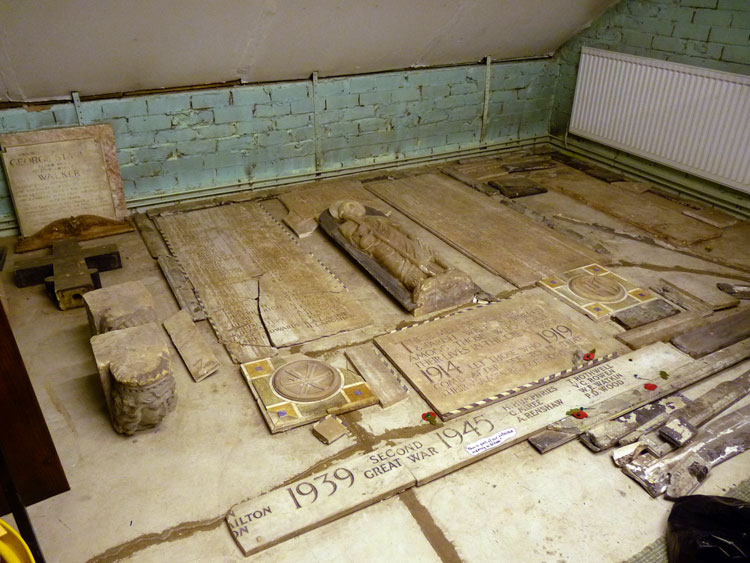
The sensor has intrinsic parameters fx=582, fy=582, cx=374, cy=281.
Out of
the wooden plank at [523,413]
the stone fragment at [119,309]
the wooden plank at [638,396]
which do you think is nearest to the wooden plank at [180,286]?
the stone fragment at [119,309]

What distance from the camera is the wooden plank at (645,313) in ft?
13.6

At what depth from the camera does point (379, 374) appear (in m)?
3.65

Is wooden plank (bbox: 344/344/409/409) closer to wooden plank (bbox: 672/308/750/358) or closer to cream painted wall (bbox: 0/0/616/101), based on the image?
wooden plank (bbox: 672/308/750/358)

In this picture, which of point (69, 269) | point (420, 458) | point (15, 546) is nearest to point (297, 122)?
point (69, 269)

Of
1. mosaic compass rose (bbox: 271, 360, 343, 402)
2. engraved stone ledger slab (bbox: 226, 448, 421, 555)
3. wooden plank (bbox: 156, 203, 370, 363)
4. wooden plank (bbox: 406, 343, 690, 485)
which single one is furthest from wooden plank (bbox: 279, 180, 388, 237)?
engraved stone ledger slab (bbox: 226, 448, 421, 555)

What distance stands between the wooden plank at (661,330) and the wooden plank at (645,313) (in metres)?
0.03

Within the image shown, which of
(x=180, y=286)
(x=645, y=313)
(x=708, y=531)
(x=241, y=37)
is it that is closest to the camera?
(x=708, y=531)

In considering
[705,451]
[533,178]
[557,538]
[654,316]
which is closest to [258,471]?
[557,538]

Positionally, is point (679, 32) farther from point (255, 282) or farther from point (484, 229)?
point (255, 282)

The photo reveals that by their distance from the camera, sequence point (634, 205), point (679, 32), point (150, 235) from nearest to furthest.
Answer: point (150, 235) → point (679, 32) → point (634, 205)

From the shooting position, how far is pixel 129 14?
455 cm

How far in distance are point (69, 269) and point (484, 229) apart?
3.58m

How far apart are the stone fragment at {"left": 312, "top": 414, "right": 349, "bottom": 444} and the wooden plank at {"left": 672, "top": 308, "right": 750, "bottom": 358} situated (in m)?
2.33

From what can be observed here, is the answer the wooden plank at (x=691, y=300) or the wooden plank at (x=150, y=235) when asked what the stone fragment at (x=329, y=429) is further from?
the wooden plank at (x=691, y=300)
